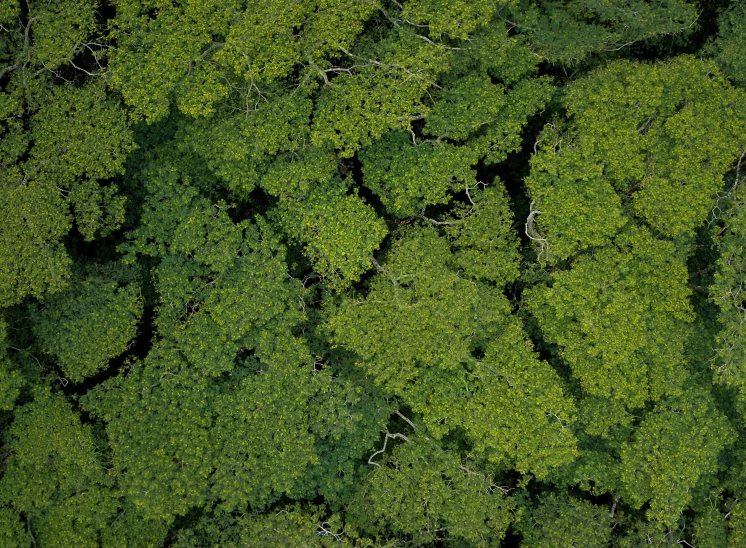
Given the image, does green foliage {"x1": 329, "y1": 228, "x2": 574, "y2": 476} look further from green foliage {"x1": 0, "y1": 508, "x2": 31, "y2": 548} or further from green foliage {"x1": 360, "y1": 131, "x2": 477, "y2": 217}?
green foliage {"x1": 0, "y1": 508, "x2": 31, "y2": 548}

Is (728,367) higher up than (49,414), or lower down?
higher up

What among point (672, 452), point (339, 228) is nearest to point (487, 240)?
point (339, 228)

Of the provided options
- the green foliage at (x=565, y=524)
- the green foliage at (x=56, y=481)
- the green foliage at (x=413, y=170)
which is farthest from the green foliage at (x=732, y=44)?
the green foliage at (x=56, y=481)

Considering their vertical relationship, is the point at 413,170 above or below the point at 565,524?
above

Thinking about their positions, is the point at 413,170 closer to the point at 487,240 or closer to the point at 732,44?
the point at 487,240

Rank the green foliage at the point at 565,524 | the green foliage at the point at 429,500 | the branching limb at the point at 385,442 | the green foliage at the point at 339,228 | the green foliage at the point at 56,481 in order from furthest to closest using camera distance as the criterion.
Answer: the branching limb at the point at 385,442 < the green foliage at the point at 565,524 < the green foliage at the point at 429,500 < the green foliage at the point at 339,228 < the green foliage at the point at 56,481

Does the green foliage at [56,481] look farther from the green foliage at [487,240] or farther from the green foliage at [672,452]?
the green foliage at [672,452]

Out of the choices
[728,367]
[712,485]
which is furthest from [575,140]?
[712,485]

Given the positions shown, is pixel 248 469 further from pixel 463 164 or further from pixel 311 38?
pixel 311 38

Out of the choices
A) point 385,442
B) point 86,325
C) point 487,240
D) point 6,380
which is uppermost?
point 487,240
